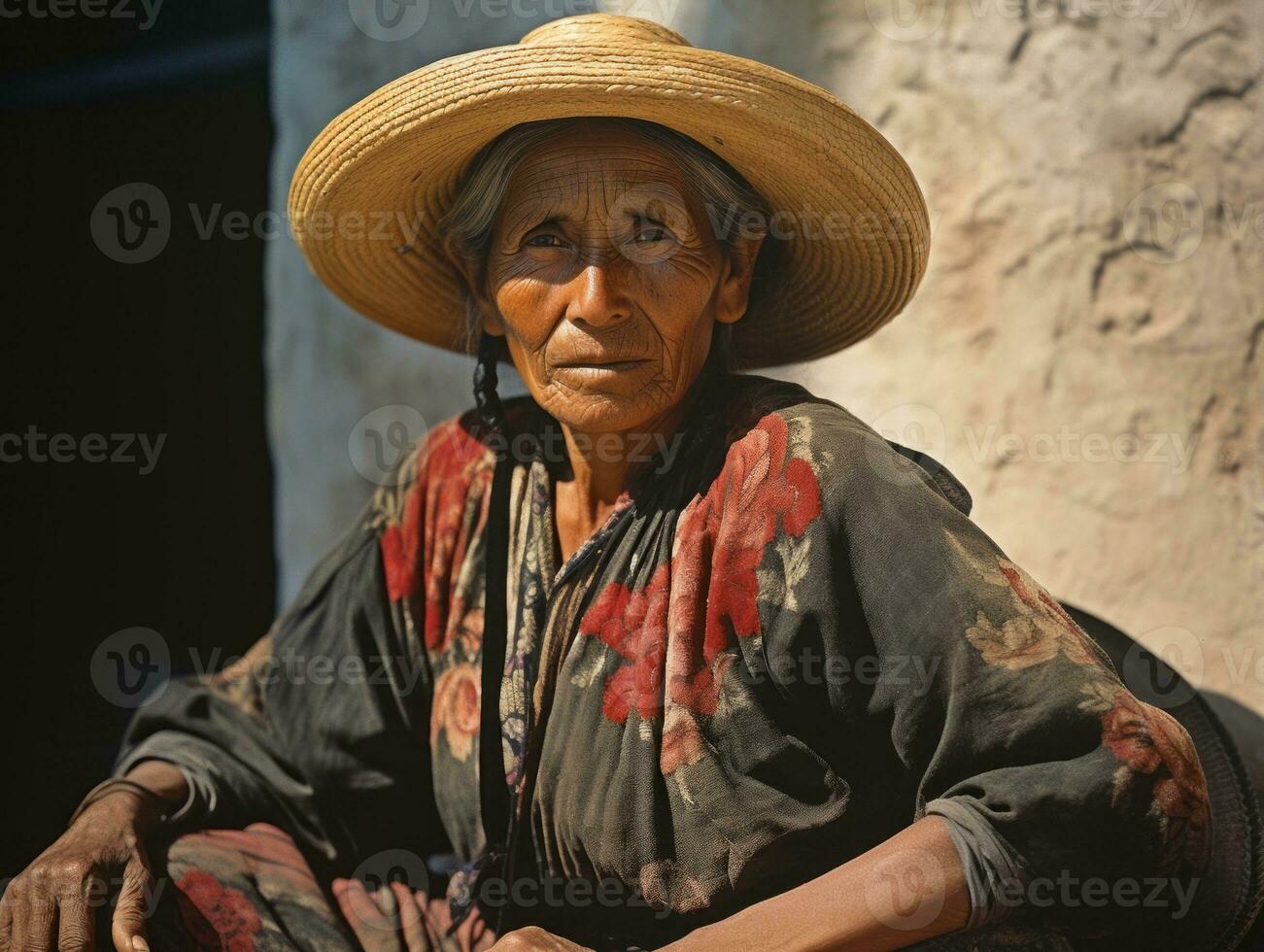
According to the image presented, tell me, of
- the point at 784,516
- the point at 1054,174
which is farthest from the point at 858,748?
the point at 1054,174

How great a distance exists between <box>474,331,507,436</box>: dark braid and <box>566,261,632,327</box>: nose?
0.96ft

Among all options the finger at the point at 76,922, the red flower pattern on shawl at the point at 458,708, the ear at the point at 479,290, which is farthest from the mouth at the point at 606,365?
the finger at the point at 76,922

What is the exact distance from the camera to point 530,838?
211 cm

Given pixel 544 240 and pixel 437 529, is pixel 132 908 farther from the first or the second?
pixel 544 240

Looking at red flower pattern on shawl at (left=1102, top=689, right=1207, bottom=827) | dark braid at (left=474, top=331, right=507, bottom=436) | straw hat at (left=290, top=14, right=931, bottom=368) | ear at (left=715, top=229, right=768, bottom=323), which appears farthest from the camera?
dark braid at (left=474, top=331, right=507, bottom=436)

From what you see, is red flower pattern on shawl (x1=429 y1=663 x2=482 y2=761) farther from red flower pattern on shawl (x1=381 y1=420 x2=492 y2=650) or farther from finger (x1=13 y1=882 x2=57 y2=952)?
finger (x1=13 y1=882 x2=57 y2=952)

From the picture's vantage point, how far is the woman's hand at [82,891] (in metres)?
1.94

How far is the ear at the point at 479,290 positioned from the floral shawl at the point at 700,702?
19cm

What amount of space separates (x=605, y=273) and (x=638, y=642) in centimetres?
53

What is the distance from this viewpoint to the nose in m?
1.99

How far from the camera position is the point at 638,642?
79.0 inches

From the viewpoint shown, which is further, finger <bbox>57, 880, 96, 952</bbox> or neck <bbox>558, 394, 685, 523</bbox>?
neck <bbox>558, 394, 685, 523</bbox>

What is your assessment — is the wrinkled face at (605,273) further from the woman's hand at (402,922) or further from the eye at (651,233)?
the woman's hand at (402,922)

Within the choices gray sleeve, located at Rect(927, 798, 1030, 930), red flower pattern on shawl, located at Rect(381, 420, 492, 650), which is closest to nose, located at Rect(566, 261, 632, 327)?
red flower pattern on shawl, located at Rect(381, 420, 492, 650)
